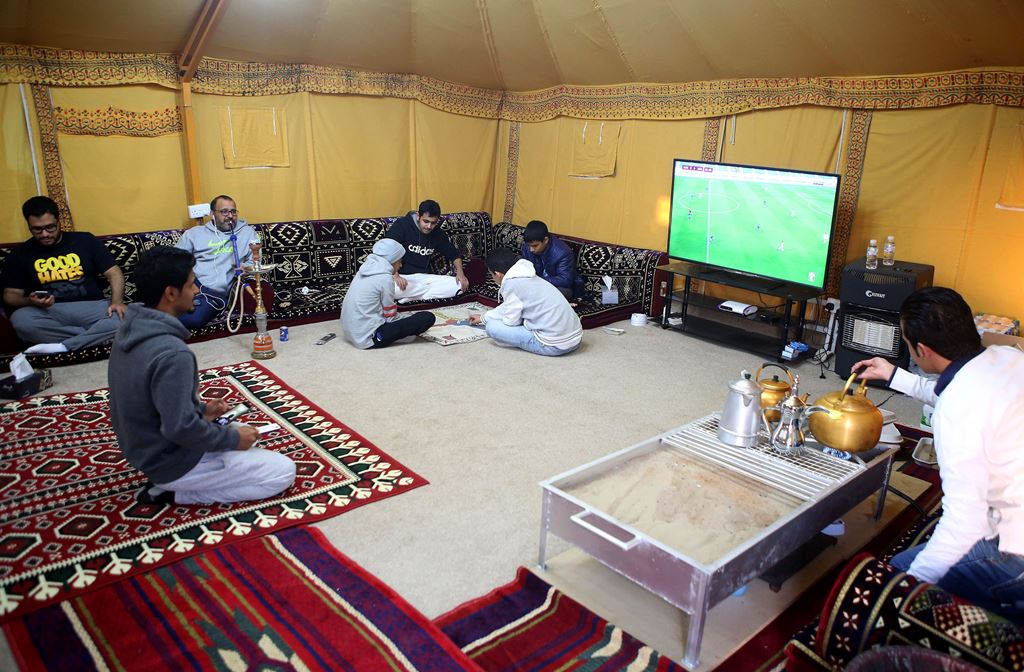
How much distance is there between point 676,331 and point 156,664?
476 cm

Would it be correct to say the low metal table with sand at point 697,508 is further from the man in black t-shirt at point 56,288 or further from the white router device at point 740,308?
the man in black t-shirt at point 56,288

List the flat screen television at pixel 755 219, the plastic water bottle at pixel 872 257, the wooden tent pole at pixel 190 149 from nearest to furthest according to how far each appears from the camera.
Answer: the plastic water bottle at pixel 872 257 < the flat screen television at pixel 755 219 < the wooden tent pole at pixel 190 149

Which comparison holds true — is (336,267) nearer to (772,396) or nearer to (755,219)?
(755,219)

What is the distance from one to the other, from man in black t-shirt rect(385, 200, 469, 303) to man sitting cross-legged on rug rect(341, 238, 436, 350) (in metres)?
0.92

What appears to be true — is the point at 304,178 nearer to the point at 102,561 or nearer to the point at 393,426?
the point at 393,426

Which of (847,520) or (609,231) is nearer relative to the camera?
(847,520)

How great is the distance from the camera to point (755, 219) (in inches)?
216

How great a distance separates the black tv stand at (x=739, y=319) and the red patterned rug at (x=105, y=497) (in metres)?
3.22

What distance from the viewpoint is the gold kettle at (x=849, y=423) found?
2682 mm

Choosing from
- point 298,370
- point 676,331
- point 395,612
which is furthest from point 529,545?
point 676,331

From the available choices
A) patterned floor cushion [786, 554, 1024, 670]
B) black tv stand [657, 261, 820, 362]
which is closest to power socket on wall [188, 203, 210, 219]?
black tv stand [657, 261, 820, 362]

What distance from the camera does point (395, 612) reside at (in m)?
2.42

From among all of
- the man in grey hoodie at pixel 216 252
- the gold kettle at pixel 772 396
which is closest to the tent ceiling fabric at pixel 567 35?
the man in grey hoodie at pixel 216 252

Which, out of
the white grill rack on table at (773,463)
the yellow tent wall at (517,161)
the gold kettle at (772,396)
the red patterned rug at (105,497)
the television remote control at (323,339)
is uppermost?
the yellow tent wall at (517,161)
